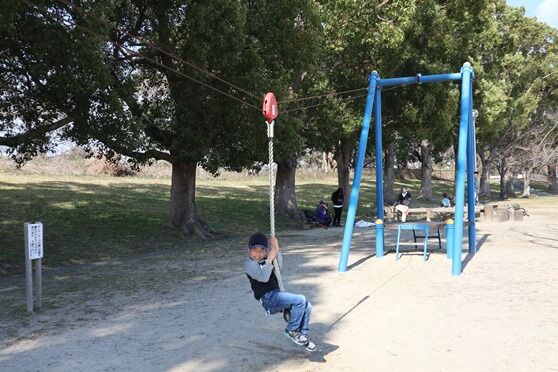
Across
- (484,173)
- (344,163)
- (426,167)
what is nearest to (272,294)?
(344,163)

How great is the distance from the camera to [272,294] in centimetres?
523

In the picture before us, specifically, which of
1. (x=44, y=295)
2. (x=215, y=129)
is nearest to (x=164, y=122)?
(x=215, y=129)

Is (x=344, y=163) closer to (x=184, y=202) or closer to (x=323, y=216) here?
(x=323, y=216)

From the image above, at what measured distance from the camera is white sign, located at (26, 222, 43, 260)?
24.5 ft

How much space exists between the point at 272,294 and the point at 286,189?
1707 cm

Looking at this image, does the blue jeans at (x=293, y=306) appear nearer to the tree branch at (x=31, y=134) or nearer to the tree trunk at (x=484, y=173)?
the tree branch at (x=31, y=134)

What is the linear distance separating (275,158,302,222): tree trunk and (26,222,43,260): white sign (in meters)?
14.7

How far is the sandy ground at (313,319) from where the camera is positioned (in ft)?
17.1

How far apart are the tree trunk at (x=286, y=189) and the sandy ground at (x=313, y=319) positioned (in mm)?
10481

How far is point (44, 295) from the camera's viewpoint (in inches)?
346

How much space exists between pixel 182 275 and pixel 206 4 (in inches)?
270

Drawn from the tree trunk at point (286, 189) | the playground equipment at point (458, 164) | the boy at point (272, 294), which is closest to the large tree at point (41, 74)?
the playground equipment at point (458, 164)

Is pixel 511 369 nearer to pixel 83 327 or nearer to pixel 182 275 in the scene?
pixel 83 327

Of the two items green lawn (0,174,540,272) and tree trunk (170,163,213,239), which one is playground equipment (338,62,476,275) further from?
tree trunk (170,163,213,239)
